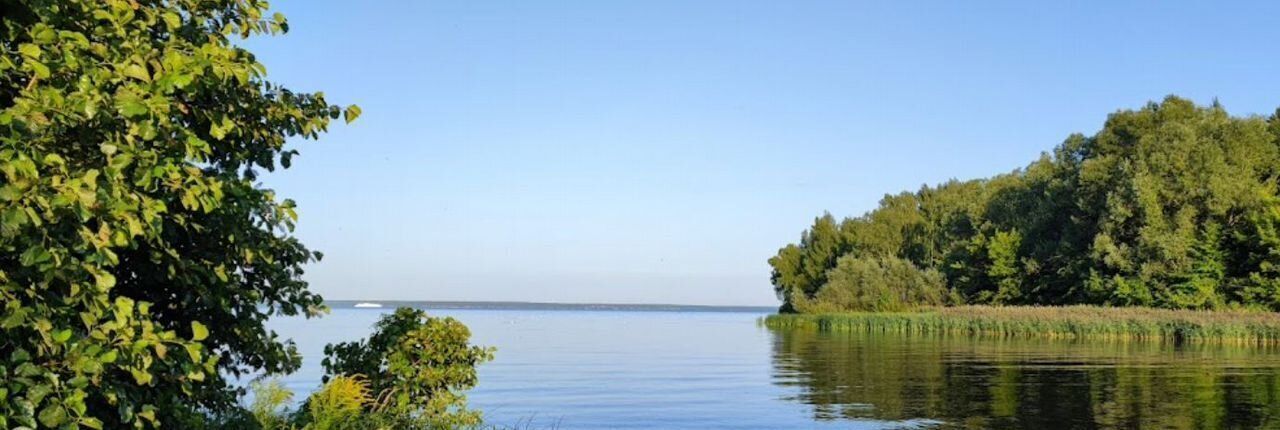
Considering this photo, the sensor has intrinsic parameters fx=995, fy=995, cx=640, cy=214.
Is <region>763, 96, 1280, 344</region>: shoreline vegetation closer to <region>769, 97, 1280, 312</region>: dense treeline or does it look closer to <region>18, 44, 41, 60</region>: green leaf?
<region>769, 97, 1280, 312</region>: dense treeline

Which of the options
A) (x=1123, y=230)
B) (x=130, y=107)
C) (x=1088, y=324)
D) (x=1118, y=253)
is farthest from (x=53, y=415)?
(x=1123, y=230)

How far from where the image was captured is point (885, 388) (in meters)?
26.8

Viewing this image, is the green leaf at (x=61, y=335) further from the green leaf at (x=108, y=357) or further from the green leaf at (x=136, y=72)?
the green leaf at (x=136, y=72)

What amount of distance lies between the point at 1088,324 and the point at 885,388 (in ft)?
108

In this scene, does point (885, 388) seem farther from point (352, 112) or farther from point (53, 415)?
point (53, 415)

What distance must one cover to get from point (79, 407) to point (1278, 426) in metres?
20.2

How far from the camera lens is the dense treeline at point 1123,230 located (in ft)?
→ 222

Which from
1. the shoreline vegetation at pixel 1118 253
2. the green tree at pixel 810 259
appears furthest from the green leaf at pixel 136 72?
the green tree at pixel 810 259

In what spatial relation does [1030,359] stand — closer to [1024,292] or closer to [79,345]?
[79,345]

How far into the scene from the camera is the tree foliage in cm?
411

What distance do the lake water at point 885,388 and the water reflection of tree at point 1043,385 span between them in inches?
1.7

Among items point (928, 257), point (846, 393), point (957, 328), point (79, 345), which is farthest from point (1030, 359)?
point (928, 257)

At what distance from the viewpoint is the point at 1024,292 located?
84.8 meters

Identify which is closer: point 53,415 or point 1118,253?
point 53,415
